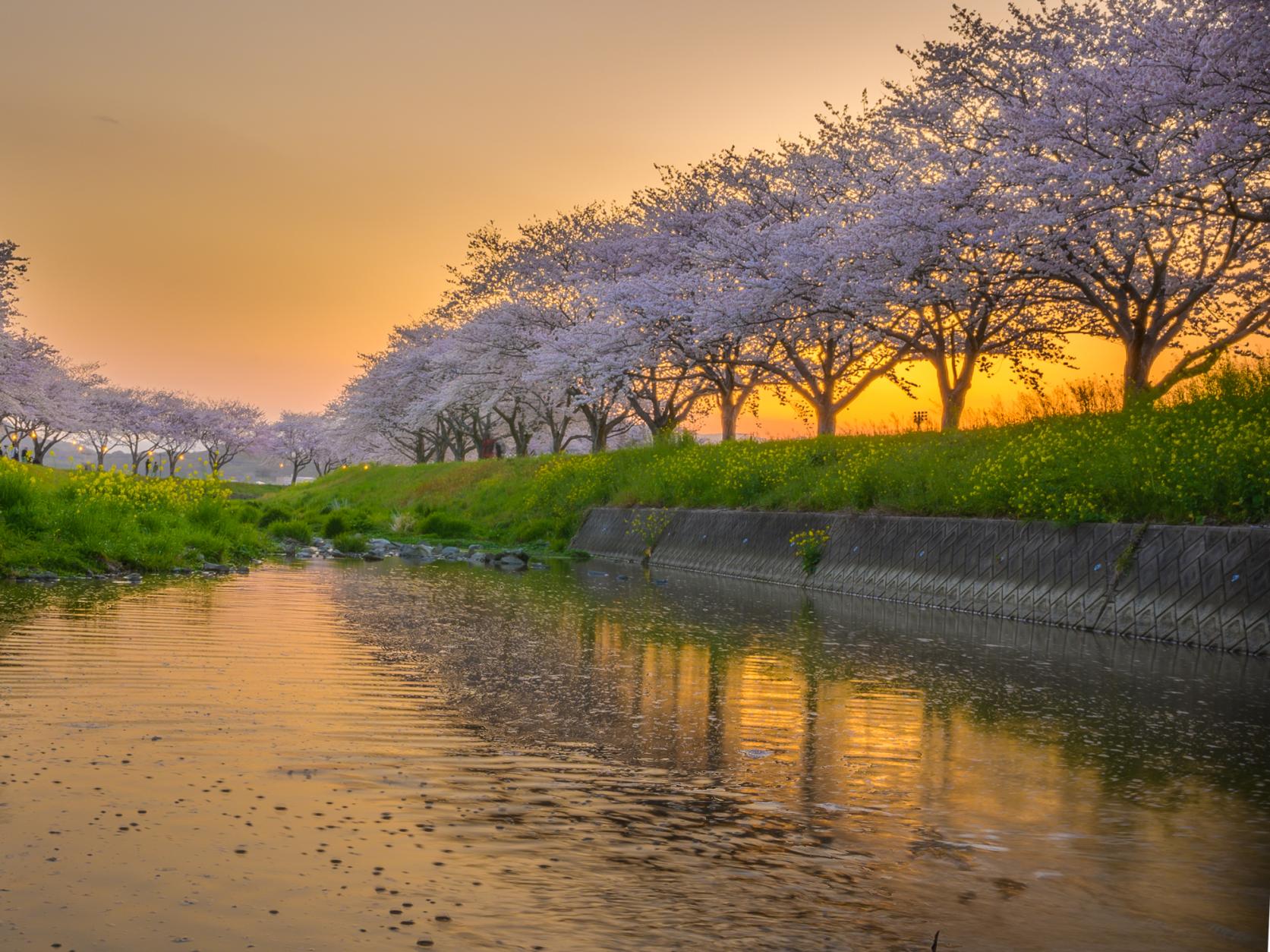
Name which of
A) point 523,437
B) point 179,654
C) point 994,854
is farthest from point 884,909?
point 523,437

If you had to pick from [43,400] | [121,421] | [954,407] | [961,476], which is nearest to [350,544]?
[961,476]

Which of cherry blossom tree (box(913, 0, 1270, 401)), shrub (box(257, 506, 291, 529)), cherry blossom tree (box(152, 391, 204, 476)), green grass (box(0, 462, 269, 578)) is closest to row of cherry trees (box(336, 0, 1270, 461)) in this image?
cherry blossom tree (box(913, 0, 1270, 401))

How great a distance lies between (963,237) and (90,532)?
59.6 ft

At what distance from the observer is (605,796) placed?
5.42 meters

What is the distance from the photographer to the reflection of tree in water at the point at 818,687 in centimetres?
672

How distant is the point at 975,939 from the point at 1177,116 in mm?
20299

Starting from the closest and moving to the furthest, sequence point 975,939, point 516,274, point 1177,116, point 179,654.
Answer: point 975,939, point 179,654, point 1177,116, point 516,274

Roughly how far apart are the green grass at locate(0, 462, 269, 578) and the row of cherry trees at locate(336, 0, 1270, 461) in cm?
1609

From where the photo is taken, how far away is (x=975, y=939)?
3.75 meters

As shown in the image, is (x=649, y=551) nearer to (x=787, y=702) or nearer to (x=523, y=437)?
(x=787, y=702)

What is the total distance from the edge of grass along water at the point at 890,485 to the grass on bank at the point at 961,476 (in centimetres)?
3

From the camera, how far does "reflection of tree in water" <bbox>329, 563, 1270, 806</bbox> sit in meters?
6.72

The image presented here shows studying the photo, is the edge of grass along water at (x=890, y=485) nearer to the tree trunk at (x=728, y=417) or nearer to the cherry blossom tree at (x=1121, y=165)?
the cherry blossom tree at (x=1121, y=165)

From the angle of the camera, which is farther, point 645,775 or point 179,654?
point 179,654
